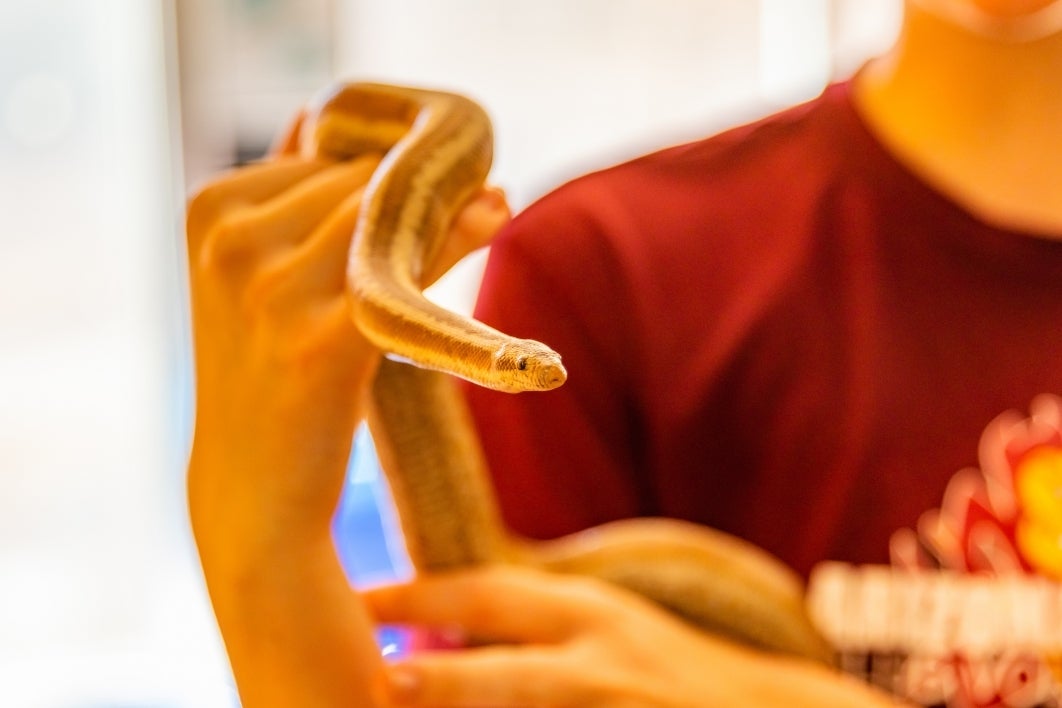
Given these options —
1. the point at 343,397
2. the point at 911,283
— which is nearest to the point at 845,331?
the point at 911,283

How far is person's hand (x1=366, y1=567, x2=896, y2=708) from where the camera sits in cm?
42

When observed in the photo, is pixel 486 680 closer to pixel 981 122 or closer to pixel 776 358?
pixel 776 358

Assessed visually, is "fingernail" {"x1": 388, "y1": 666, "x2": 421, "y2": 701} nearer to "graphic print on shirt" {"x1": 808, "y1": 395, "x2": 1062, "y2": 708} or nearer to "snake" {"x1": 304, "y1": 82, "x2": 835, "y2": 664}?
"snake" {"x1": 304, "y1": 82, "x2": 835, "y2": 664}

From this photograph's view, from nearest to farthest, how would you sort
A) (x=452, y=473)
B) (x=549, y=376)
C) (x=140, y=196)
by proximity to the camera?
1. (x=549, y=376)
2. (x=452, y=473)
3. (x=140, y=196)

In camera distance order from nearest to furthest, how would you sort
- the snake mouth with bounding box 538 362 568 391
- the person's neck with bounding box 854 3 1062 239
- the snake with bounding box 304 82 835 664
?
the snake mouth with bounding box 538 362 568 391, the snake with bounding box 304 82 835 664, the person's neck with bounding box 854 3 1062 239

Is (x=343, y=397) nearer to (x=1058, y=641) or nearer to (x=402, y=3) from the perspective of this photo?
(x=1058, y=641)

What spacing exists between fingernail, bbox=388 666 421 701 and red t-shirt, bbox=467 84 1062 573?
0.16 m

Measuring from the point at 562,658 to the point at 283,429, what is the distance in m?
0.17

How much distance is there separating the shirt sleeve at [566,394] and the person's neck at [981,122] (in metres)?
0.22

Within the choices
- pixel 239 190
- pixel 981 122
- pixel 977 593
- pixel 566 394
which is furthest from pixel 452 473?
pixel 981 122

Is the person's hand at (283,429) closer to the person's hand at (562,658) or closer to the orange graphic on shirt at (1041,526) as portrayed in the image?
the person's hand at (562,658)

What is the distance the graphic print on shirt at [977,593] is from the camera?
21.4 inches

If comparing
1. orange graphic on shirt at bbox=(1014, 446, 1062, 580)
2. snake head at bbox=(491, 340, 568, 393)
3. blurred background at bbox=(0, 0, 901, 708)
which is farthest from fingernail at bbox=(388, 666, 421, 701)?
blurred background at bbox=(0, 0, 901, 708)

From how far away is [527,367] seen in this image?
1.30ft
